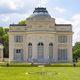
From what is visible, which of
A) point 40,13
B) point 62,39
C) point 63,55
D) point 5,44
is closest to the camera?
point 63,55

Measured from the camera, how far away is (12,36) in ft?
255

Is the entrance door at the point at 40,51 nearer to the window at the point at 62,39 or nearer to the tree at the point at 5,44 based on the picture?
the window at the point at 62,39

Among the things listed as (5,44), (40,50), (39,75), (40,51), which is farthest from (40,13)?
(39,75)

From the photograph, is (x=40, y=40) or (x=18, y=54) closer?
(x=40, y=40)

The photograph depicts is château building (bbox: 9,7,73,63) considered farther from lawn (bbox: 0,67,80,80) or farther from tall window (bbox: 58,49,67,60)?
lawn (bbox: 0,67,80,80)

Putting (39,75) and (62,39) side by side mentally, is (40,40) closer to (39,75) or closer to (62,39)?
(62,39)

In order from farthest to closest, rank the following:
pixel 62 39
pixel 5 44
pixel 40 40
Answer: pixel 5 44
pixel 62 39
pixel 40 40

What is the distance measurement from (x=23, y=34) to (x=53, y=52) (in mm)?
7243

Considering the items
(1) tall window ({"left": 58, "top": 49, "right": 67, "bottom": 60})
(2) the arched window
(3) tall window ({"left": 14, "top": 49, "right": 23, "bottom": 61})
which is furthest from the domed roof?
(1) tall window ({"left": 58, "top": 49, "right": 67, "bottom": 60})

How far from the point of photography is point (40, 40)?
250 ft

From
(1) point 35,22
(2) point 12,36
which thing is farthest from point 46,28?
(2) point 12,36

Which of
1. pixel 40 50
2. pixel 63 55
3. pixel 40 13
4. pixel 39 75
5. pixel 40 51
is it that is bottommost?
pixel 39 75

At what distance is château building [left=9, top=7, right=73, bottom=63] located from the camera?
76188mm

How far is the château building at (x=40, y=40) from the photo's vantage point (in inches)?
3000
